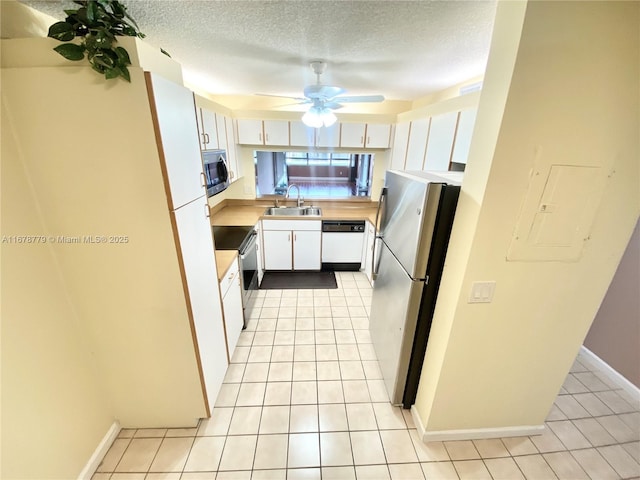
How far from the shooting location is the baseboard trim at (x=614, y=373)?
193 centimetres

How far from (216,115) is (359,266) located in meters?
2.62

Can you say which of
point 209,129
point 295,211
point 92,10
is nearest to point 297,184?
point 295,211

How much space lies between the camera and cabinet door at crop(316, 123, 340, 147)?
133 inches

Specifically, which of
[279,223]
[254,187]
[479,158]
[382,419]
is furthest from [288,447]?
[254,187]

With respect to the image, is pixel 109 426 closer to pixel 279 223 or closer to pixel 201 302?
pixel 201 302

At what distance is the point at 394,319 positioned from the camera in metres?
1.75

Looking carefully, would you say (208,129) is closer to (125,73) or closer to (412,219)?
(125,73)

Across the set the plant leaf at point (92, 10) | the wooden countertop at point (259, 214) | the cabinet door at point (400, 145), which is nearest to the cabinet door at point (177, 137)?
the plant leaf at point (92, 10)

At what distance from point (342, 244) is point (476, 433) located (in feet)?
7.80

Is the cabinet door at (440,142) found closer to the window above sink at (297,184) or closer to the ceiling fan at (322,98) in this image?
the ceiling fan at (322,98)

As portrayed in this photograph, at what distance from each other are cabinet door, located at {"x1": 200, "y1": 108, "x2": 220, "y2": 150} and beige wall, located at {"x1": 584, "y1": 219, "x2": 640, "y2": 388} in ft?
11.5

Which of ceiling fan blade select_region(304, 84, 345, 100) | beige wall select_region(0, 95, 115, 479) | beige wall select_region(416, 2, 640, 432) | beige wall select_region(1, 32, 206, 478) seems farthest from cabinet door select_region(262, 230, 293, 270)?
beige wall select_region(416, 2, 640, 432)

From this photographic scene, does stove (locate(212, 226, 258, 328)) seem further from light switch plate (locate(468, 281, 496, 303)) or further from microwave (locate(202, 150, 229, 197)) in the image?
light switch plate (locate(468, 281, 496, 303))

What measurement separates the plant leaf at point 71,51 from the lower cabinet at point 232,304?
134cm
